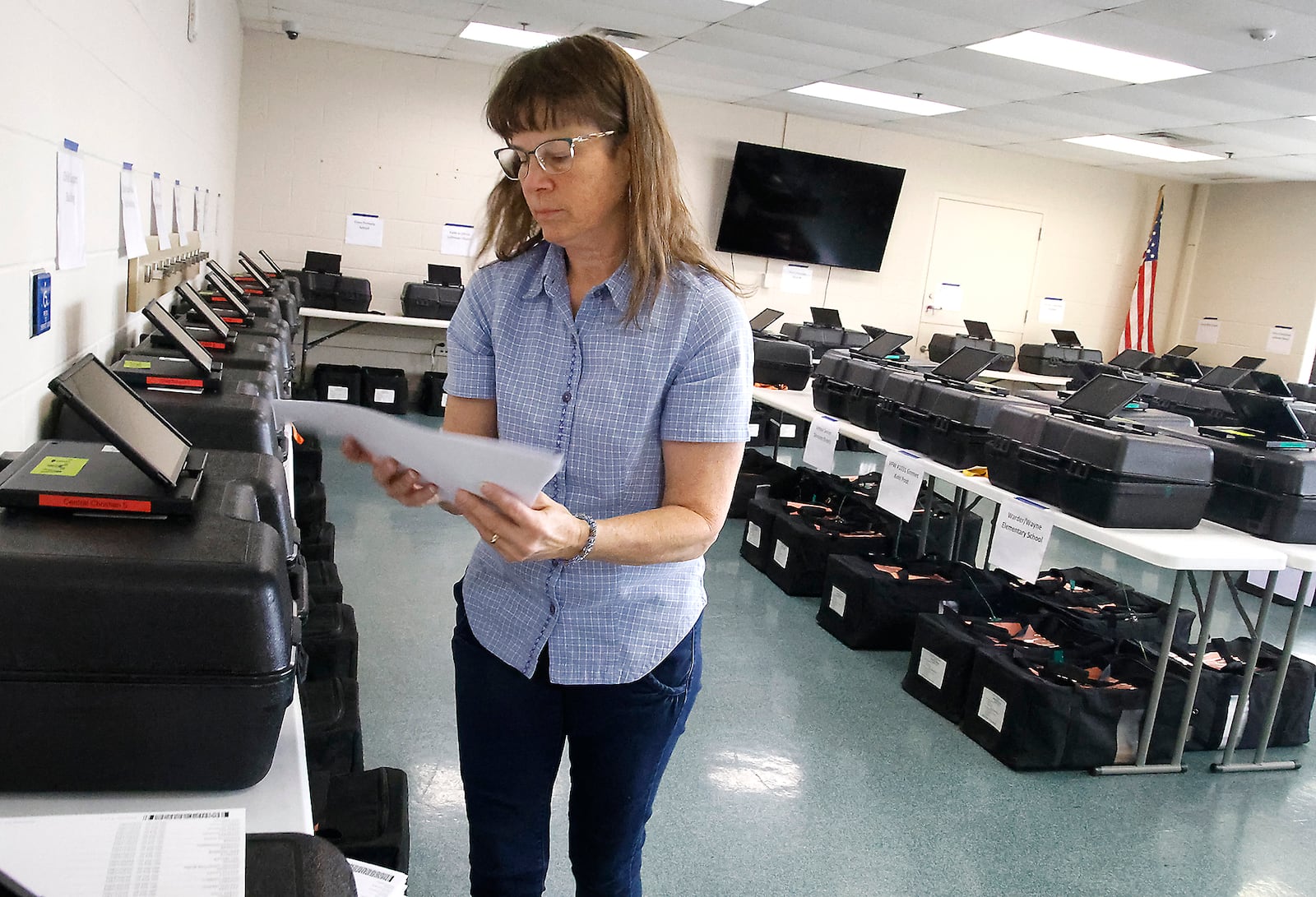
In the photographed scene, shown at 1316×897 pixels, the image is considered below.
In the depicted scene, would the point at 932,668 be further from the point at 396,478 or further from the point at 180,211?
the point at 180,211

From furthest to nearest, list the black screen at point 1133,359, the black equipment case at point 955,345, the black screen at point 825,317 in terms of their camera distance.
Answer: the black equipment case at point 955,345 → the black screen at point 1133,359 → the black screen at point 825,317

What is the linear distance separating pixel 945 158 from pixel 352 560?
7.25 meters

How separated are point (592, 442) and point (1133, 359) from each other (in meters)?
8.46

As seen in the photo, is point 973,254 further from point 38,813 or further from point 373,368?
point 38,813

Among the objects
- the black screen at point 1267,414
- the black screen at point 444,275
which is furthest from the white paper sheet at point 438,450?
the black screen at point 444,275

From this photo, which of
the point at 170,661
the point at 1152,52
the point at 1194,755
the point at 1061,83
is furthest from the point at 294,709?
the point at 1061,83

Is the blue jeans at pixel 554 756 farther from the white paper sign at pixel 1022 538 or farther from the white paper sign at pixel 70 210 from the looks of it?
the white paper sign at pixel 1022 538

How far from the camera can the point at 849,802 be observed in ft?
8.60

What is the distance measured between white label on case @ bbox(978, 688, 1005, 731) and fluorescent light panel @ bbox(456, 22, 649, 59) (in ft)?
15.9

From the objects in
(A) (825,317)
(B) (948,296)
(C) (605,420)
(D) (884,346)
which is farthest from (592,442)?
(B) (948,296)

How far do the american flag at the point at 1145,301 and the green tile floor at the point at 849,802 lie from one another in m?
7.74

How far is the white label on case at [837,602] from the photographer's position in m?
3.79

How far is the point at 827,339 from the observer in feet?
26.2

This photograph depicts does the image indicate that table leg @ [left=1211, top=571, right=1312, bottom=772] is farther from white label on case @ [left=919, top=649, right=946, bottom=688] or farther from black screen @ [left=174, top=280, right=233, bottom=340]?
black screen @ [left=174, top=280, right=233, bottom=340]
